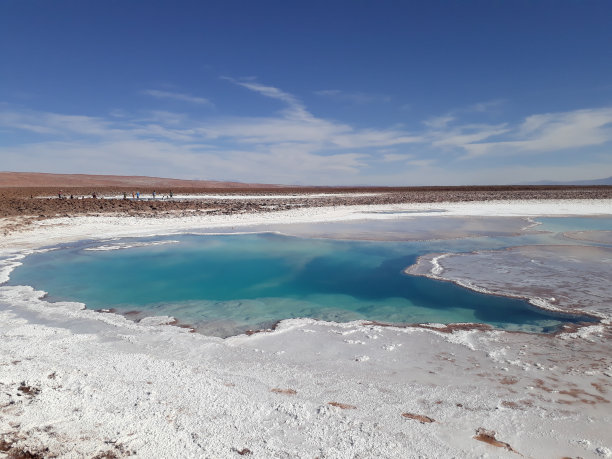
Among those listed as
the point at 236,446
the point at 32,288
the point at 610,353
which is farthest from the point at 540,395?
the point at 32,288

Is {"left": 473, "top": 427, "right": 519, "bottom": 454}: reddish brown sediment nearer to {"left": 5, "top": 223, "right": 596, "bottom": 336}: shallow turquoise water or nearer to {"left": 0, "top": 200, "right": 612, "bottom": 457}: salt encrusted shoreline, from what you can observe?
{"left": 0, "top": 200, "right": 612, "bottom": 457}: salt encrusted shoreline

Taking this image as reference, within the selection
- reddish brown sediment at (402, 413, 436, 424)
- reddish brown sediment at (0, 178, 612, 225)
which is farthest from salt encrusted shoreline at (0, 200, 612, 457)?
reddish brown sediment at (0, 178, 612, 225)

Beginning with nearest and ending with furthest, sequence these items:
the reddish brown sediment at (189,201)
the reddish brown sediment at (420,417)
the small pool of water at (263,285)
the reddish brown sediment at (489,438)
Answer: the reddish brown sediment at (489,438)
the reddish brown sediment at (420,417)
the small pool of water at (263,285)
the reddish brown sediment at (189,201)

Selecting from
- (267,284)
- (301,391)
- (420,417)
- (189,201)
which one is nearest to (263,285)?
(267,284)

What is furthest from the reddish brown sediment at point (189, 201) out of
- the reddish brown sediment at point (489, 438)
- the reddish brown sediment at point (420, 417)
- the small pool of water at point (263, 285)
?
the reddish brown sediment at point (489, 438)

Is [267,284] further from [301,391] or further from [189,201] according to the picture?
[189,201]

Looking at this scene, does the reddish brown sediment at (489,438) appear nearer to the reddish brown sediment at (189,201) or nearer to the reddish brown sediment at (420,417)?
the reddish brown sediment at (420,417)
